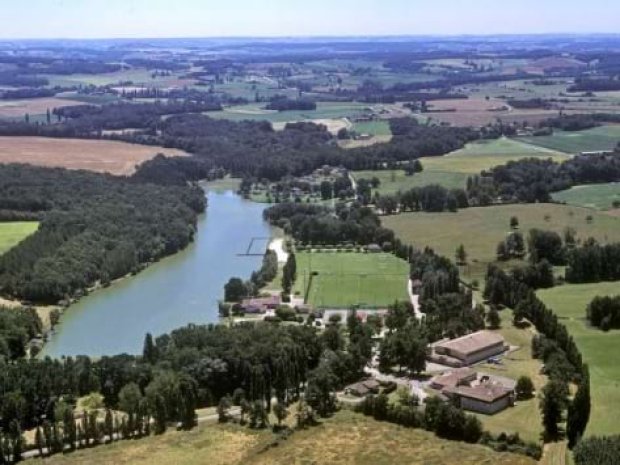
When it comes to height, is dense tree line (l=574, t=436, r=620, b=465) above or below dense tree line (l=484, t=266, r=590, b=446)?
above

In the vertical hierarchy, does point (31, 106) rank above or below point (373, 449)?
above

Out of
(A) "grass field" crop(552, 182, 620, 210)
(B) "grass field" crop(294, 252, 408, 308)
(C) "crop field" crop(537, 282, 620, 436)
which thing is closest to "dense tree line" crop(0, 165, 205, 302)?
(B) "grass field" crop(294, 252, 408, 308)

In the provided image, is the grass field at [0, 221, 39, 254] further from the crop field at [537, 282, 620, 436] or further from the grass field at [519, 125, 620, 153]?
the grass field at [519, 125, 620, 153]

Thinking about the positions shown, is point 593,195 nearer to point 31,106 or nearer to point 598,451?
point 598,451

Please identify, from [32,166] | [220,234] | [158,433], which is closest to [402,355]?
[158,433]

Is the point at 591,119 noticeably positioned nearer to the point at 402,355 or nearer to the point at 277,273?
the point at 277,273

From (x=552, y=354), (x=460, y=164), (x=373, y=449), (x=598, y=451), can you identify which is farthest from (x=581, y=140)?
(x=598, y=451)
